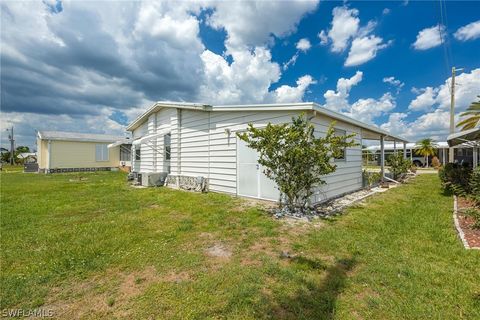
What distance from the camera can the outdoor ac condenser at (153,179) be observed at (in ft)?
36.7

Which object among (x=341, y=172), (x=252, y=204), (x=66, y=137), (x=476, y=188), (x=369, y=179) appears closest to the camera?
(x=476, y=188)

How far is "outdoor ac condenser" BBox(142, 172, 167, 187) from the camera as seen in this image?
36.7ft

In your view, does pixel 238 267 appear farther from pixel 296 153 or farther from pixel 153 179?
pixel 153 179

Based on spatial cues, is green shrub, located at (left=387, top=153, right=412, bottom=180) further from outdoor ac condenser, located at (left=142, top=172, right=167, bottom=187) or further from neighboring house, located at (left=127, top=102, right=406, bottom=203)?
outdoor ac condenser, located at (left=142, top=172, right=167, bottom=187)

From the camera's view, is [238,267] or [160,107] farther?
[160,107]

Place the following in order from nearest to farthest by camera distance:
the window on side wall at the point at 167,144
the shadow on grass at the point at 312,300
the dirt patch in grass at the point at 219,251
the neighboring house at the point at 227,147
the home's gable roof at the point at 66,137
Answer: the shadow on grass at the point at 312,300, the dirt patch in grass at the point at 219,251, the neighboring house at the point at 227,147, the window on side wall at the point at 167,144, the home's gable roof at the point at 66,137

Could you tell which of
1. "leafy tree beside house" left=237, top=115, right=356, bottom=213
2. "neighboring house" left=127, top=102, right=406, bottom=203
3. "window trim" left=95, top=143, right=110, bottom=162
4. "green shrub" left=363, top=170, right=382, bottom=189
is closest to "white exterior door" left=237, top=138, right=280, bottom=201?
"neighboring house" left=127, top=102, right=406, bottom=203

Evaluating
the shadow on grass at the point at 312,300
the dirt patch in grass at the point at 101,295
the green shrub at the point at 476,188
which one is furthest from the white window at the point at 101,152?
the green shrub at the point at 476,188

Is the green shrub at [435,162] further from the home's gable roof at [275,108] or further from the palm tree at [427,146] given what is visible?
the home's gable roof at [275,108]

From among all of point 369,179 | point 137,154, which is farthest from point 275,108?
point 137,154

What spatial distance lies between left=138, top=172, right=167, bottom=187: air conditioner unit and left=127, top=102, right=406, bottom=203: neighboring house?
355mm

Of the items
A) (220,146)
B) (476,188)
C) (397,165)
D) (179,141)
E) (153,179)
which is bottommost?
(153,179)

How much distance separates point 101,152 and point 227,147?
19061mm

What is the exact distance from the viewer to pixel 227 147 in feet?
27.3
